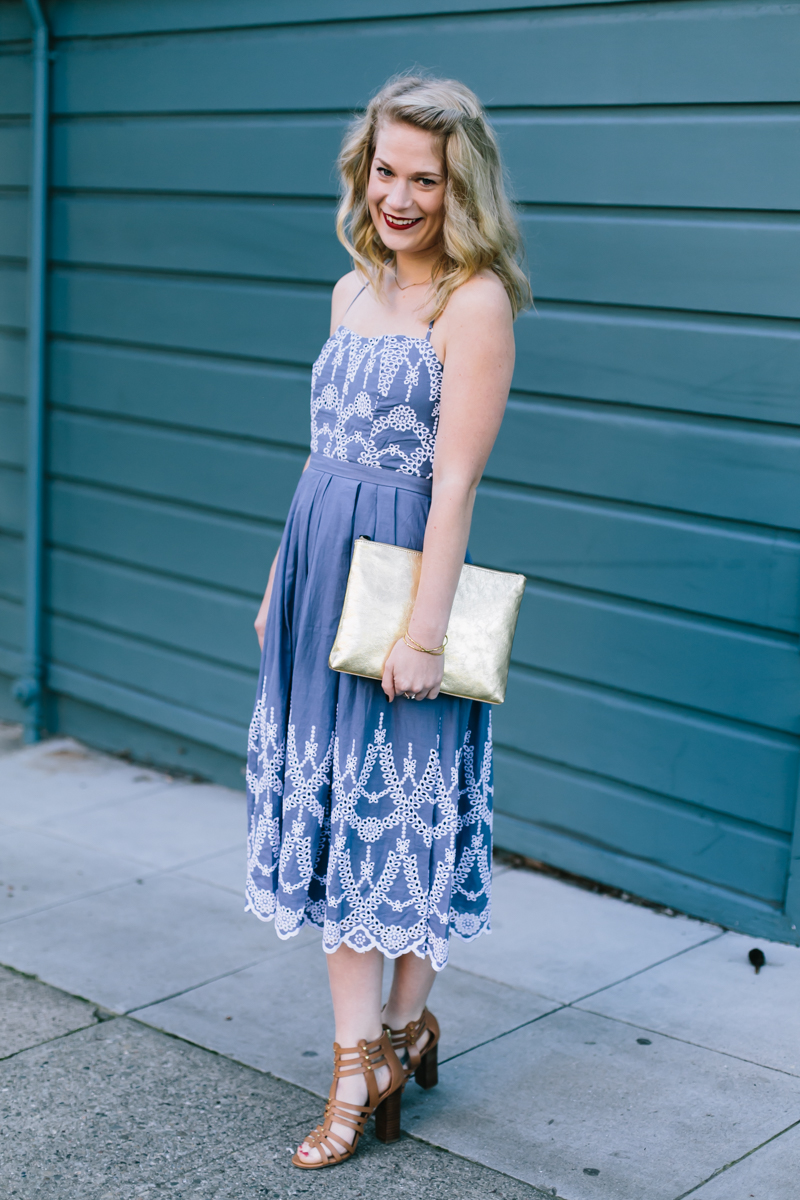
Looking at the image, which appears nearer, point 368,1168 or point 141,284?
point 368,1168

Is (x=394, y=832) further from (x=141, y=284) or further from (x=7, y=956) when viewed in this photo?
(x=141, y=284)

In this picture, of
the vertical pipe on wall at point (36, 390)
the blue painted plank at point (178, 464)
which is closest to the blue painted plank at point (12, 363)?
the vertical pipe on wall at point (36, 390)

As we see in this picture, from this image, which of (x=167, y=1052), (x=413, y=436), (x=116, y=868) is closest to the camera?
(x=413, y=436)

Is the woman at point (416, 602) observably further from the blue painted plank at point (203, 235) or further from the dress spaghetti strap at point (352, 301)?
the blue painted plank at point (203, 235)

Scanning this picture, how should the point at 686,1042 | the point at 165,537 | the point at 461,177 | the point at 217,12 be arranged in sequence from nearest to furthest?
the point at 461,177
the point at 686,1042
the point at 217,12
the point at 165,537

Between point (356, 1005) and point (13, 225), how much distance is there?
3.78 meters

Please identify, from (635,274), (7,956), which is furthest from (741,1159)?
(635,274)

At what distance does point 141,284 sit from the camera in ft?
15.6

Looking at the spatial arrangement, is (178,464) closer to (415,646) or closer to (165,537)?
(165,537)

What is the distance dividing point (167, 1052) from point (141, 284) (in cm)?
287

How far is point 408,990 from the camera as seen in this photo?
2689 mm

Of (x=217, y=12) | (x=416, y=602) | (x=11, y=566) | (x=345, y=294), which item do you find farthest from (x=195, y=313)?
(x=416, y=602)

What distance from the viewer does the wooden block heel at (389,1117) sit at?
102 inches

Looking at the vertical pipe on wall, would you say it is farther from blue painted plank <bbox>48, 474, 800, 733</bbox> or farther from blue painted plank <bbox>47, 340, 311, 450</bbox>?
blue painted plank <bbox>48, 474, 800, 733</bbox>
